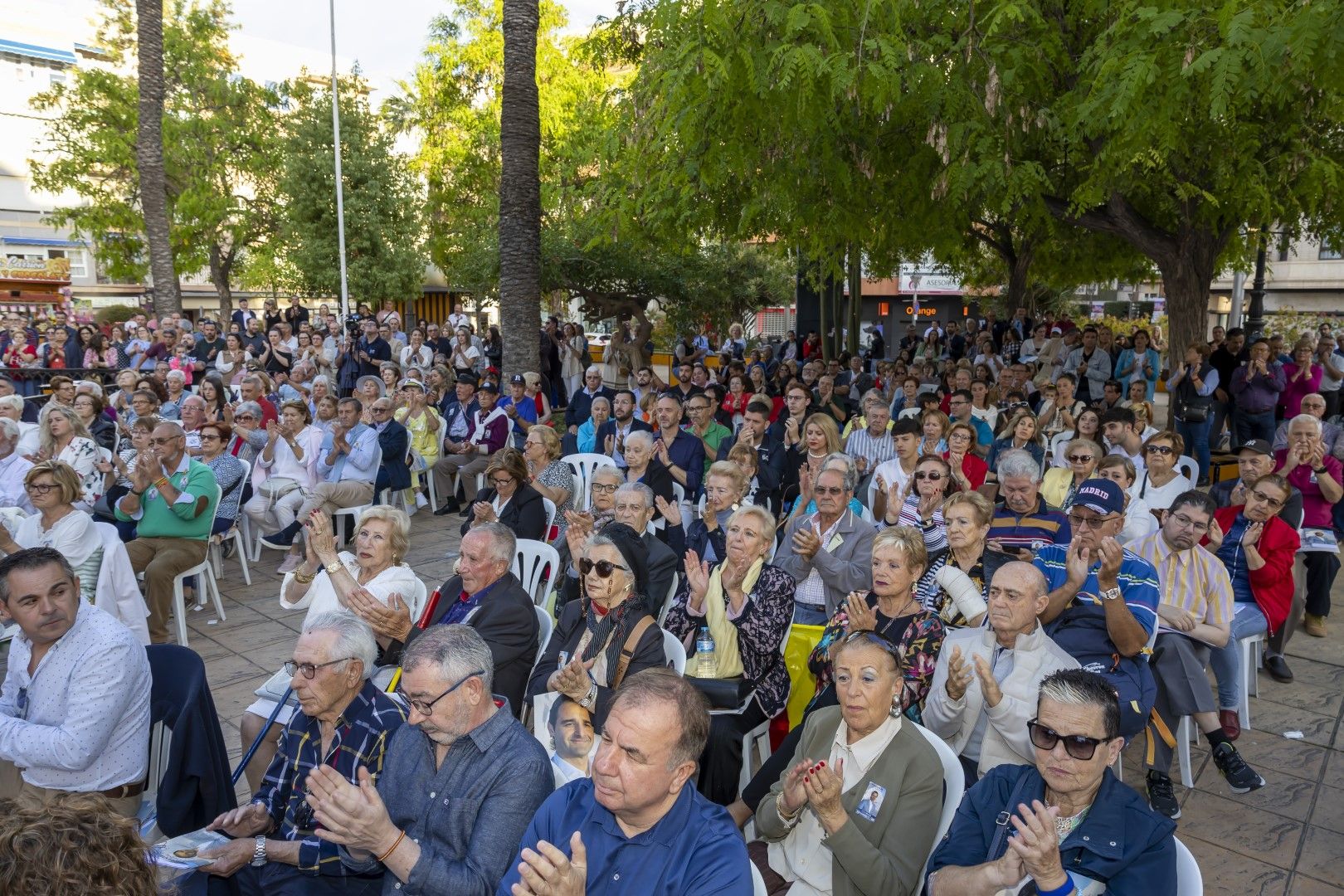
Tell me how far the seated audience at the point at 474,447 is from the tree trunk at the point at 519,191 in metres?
0.95

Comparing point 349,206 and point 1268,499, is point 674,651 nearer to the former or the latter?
point 1268,499

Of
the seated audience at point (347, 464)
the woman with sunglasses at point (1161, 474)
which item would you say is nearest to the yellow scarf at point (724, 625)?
the woman with sunglasses at point (1161, 474)

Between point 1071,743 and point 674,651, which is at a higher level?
point 1071,743

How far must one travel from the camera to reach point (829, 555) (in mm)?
4500

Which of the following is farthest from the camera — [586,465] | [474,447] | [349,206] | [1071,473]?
[349,206]

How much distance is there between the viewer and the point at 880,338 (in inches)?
816

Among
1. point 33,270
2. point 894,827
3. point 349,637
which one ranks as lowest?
point 894,827

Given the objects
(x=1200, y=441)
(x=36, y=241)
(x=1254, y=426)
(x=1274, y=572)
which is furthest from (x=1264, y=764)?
(x=36, y=241)

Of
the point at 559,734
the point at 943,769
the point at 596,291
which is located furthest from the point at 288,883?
the point at 596,291

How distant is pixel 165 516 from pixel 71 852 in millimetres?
4649

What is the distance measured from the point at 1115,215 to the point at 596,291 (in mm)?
8821

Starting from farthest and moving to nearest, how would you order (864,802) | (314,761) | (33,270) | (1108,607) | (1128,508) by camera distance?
(33,270)
(1128,508)
(1108,607)
(314,761)
(864,802)

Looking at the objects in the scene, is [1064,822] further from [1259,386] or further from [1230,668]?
[1259,386]

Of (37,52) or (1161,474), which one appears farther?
(37,52)
